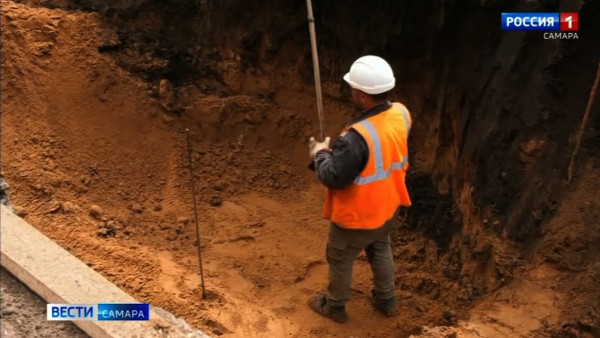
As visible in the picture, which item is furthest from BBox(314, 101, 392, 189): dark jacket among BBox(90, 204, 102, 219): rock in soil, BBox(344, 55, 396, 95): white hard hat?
BBox(90, 204, 102, 219): rock in soil

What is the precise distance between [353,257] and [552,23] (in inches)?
80.9

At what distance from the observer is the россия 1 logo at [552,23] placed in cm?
394

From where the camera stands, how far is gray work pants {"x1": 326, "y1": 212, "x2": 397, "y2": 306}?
12.0 feet

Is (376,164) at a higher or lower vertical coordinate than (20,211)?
higher

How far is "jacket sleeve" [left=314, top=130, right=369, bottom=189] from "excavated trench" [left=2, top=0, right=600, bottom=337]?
1.17 metres

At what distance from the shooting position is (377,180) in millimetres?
3391

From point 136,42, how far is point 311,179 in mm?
2231

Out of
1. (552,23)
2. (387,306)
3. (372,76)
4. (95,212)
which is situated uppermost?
(552,23)

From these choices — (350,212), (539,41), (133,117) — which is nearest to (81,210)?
(133,117)

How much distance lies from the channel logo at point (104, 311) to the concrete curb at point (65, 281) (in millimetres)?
29

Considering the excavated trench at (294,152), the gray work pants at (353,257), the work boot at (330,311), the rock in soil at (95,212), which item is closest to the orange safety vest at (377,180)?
the gray work pants at (353,257)

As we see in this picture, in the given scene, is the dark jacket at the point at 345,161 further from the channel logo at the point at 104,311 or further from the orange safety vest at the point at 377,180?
the channel logo at the point at 104,311

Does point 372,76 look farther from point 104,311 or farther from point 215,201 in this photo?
point 215,201

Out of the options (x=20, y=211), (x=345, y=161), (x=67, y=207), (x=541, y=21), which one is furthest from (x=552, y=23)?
(x=20, y=211)
